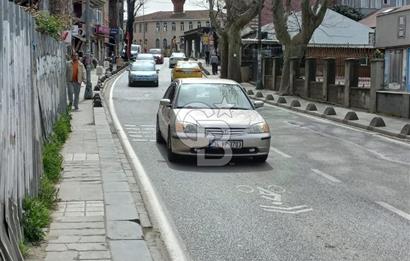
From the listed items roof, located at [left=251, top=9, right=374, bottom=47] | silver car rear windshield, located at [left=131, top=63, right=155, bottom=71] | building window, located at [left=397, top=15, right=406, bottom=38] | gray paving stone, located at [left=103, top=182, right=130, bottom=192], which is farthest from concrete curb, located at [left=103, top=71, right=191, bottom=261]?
roof, located at [left=251, top=9, right=374, bottom=47]

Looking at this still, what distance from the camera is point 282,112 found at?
2362 centimetres

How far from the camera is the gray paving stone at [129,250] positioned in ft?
18.6

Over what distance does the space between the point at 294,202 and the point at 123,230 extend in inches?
111

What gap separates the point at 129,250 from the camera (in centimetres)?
589

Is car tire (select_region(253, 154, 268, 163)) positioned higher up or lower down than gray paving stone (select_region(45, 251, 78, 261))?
lower down

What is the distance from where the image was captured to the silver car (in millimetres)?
10852

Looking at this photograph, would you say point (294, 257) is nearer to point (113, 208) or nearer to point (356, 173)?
point (113, 208)

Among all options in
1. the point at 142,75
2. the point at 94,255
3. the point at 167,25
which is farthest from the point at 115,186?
the point at 167,25

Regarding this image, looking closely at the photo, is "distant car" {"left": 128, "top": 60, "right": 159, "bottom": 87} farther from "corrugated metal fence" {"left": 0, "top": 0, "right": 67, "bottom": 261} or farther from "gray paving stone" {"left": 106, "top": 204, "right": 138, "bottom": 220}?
"gray paving stone" {"left": 106, "top": 204, "right": 138, "bottom": 220}

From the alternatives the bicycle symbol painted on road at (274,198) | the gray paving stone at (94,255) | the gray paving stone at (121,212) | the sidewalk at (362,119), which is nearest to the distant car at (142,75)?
the sidewalk at (362,119)

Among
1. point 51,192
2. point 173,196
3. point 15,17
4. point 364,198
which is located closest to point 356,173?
point 364,198

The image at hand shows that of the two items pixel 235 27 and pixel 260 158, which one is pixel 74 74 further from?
pixel 235 27

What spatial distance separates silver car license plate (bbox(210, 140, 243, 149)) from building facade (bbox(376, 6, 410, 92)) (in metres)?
13.0

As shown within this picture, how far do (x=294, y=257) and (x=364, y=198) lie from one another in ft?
9.97
